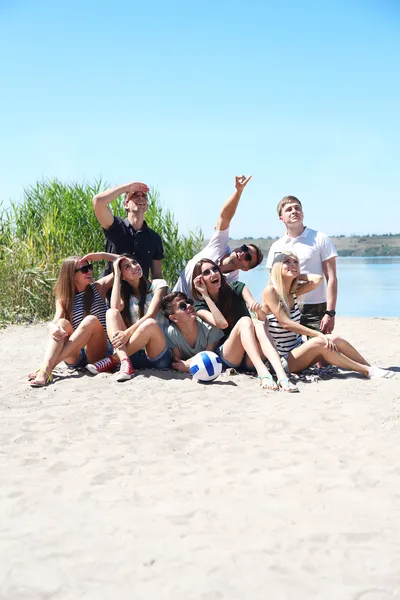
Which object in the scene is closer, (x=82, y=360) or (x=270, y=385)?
(x=270, y=385)

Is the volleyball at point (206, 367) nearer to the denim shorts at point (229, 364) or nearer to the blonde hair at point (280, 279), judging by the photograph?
the denim shorts at point (229, 364)

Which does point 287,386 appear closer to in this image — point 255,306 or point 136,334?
point 255,306

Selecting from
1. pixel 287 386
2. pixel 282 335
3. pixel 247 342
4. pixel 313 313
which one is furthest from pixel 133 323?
pixel 313 313

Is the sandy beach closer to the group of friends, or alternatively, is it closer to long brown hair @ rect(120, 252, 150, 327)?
the group of friends

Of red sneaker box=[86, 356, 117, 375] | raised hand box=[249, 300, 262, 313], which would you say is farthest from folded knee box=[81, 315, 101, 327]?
raised hand box=[249, 300, 262, 313]

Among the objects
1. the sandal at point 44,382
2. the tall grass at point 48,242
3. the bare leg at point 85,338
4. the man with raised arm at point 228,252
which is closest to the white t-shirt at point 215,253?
the man with raised arm at point 228,252

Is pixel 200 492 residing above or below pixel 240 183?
below

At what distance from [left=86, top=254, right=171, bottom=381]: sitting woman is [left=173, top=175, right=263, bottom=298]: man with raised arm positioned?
31cm

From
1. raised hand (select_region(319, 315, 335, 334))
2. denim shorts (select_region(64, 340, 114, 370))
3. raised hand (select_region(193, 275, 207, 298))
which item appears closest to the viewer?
raised hand (select_region(193, 275, 207, 298))

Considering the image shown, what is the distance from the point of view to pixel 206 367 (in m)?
5.31

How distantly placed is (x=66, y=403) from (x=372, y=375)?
2601mm

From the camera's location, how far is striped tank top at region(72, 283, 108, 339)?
5.84m

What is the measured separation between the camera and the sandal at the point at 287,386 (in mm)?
5055

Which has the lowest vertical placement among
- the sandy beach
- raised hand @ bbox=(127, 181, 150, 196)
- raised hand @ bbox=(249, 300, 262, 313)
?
the sandy beach
